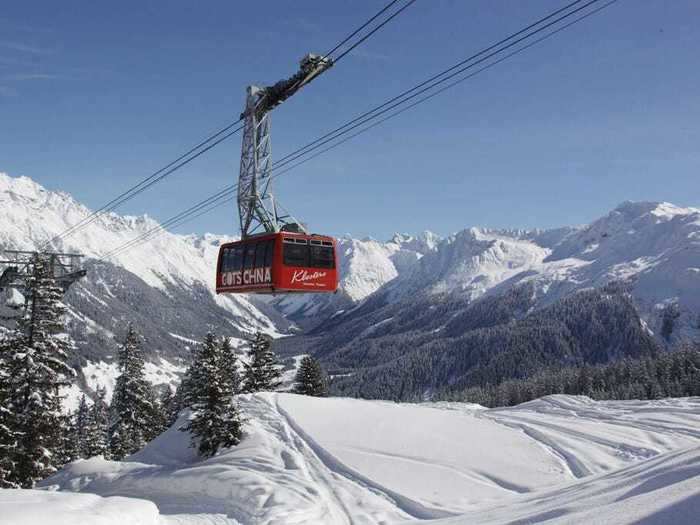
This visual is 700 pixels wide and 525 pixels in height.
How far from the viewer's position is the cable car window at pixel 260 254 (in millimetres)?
26094

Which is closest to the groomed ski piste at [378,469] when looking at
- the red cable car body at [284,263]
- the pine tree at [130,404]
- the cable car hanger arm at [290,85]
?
the red cable car body at [284,263]

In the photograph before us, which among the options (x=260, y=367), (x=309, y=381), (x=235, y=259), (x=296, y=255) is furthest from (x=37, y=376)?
(x=309, y=381)

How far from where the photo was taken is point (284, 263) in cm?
2544

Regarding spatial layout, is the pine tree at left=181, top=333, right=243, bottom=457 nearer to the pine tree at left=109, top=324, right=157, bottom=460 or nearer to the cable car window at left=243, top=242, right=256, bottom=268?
the cable car window at left=243, top=242, right=256, bottom=268

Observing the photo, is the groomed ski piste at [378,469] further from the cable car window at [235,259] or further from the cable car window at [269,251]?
the cable car window at [269,251]

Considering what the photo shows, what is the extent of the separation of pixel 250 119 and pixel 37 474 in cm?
2296

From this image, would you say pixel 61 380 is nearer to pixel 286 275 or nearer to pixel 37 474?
pixel 37 474

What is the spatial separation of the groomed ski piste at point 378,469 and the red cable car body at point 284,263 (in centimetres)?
911

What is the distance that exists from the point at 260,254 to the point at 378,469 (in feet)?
42.3

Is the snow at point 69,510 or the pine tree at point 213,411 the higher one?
the pine tree at point 213,411

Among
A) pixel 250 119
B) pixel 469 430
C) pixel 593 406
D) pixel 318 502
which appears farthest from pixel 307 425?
pixel 593 406

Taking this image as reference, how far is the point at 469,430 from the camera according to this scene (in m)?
38.3

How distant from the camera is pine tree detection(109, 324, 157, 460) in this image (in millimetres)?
53094

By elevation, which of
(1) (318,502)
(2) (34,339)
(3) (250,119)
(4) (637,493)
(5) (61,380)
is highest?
(3) (250,119)
